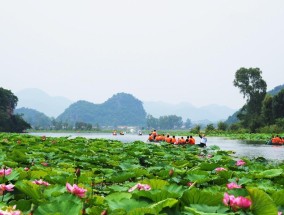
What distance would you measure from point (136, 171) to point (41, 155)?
11.2ft

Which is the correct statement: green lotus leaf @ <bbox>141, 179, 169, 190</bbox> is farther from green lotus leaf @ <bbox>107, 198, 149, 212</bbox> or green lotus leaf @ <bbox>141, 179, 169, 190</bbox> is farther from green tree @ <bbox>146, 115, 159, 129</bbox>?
green tree @ <bbox>146, 115, 159, 129</bbox>

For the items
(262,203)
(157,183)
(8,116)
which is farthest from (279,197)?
(8,116)

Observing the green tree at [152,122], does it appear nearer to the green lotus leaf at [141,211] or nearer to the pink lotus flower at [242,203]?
the pink lotus flower at [242,203]

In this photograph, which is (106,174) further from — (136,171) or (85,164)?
(85,164)

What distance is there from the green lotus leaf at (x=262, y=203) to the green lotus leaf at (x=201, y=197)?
24cm

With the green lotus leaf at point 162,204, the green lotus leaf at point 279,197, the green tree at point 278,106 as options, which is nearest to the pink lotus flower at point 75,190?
the green lotus leaf at point 162,204

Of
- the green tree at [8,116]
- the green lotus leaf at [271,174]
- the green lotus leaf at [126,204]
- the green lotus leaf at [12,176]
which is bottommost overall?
the green lotus leaf at [271,174]

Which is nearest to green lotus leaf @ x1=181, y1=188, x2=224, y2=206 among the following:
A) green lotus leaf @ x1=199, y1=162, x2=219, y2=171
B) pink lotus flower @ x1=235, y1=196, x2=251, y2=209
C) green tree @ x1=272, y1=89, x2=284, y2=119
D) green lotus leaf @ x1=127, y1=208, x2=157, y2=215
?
pink lotus flower @ x1=235, y1=196, x2=251, y2=209

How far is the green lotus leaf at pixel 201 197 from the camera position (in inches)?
104

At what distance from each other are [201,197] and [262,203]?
0.41m

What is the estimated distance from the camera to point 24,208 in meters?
2.57

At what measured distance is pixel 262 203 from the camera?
2.52 m

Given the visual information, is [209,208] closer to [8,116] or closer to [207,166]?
[207,166]

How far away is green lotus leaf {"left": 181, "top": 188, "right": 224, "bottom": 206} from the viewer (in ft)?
8.66
